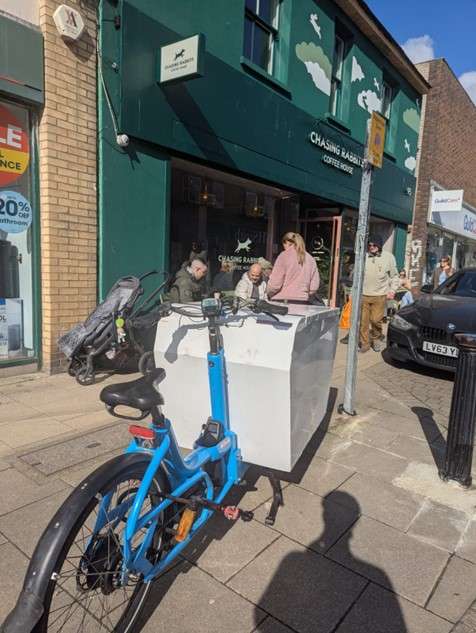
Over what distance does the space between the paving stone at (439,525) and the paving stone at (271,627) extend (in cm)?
109

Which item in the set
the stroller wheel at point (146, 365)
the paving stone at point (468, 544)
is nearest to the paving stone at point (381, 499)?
the paving stone at point (468, 544)

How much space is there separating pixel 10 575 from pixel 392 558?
1924 mm

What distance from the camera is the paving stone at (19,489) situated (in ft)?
8.77

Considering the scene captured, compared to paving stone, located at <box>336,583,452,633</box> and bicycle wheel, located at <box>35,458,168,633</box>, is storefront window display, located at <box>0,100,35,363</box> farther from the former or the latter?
paving stone, located at <box>336,583,452,633</box>

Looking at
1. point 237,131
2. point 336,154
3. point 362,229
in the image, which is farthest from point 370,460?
point 336,154

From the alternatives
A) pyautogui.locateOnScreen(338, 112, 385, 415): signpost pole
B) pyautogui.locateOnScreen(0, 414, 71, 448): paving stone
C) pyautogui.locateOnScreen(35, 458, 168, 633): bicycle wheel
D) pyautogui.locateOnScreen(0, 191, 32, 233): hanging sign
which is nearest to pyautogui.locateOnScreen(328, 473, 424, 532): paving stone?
pyautogui.locateOnScreen(338, 112, 385, 415): signpost pole

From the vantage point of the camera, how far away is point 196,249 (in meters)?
7.77

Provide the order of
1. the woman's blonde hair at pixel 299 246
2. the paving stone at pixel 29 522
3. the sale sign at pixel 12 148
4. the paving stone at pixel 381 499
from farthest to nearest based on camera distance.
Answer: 1. the woman's blonde hair at pixel 299 246
2. the sale sign at pixel 12 148
3. the paving stone at pixel 381 499
4. the paving stone at pixel 29 522

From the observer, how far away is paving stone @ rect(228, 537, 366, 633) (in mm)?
1980

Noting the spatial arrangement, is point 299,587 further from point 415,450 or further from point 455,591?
point 415,450

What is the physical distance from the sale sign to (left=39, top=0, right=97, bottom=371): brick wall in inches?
6.8

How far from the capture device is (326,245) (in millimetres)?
10641

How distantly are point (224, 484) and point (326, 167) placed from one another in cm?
822

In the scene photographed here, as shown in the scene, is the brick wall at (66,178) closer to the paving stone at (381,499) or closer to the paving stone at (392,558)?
the paving stone at (381,499)
